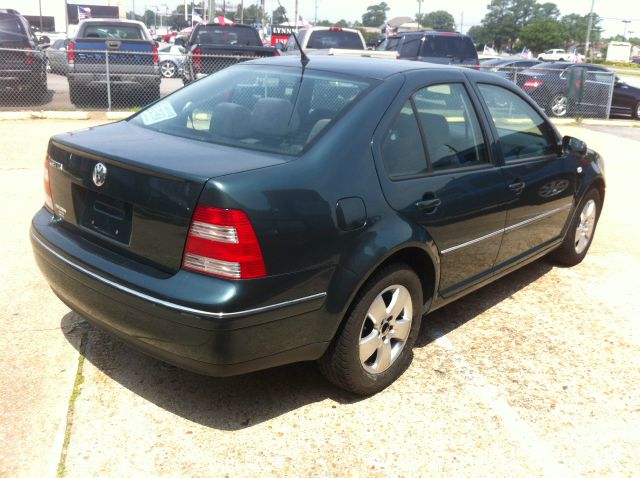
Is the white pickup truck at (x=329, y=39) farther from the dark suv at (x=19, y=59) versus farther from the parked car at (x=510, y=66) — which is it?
the dark suv at (x=19, y=59)

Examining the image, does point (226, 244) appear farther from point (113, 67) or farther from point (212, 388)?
point (113, 67)

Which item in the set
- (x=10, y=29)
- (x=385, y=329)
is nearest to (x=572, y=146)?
(x=385, y=329)

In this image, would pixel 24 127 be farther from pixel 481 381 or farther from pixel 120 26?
pixel 481 381

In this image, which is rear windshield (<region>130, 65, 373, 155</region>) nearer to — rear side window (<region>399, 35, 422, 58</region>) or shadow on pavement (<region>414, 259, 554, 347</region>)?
shadow on pavement (<region>414, 259, 554, 347</region>)

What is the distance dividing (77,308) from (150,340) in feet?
1.97

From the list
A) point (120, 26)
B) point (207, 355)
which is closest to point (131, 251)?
point (207, 355)

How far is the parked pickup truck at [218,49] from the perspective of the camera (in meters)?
13.4

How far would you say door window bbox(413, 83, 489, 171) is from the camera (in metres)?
3.58

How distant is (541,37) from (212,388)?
107241mm

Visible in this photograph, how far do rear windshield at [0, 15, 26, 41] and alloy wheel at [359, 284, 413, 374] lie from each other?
12372mm

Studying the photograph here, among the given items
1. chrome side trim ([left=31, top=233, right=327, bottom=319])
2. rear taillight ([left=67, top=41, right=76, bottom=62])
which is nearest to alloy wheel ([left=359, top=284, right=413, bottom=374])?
chrome side trim ([left=31, top=233, right=327, bottom=319])

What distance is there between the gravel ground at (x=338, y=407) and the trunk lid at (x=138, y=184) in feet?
2.58

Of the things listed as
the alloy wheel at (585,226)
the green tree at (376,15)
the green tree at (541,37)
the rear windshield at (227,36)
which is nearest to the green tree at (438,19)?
the green tree at (376,15)

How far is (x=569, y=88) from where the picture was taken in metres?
17.1
